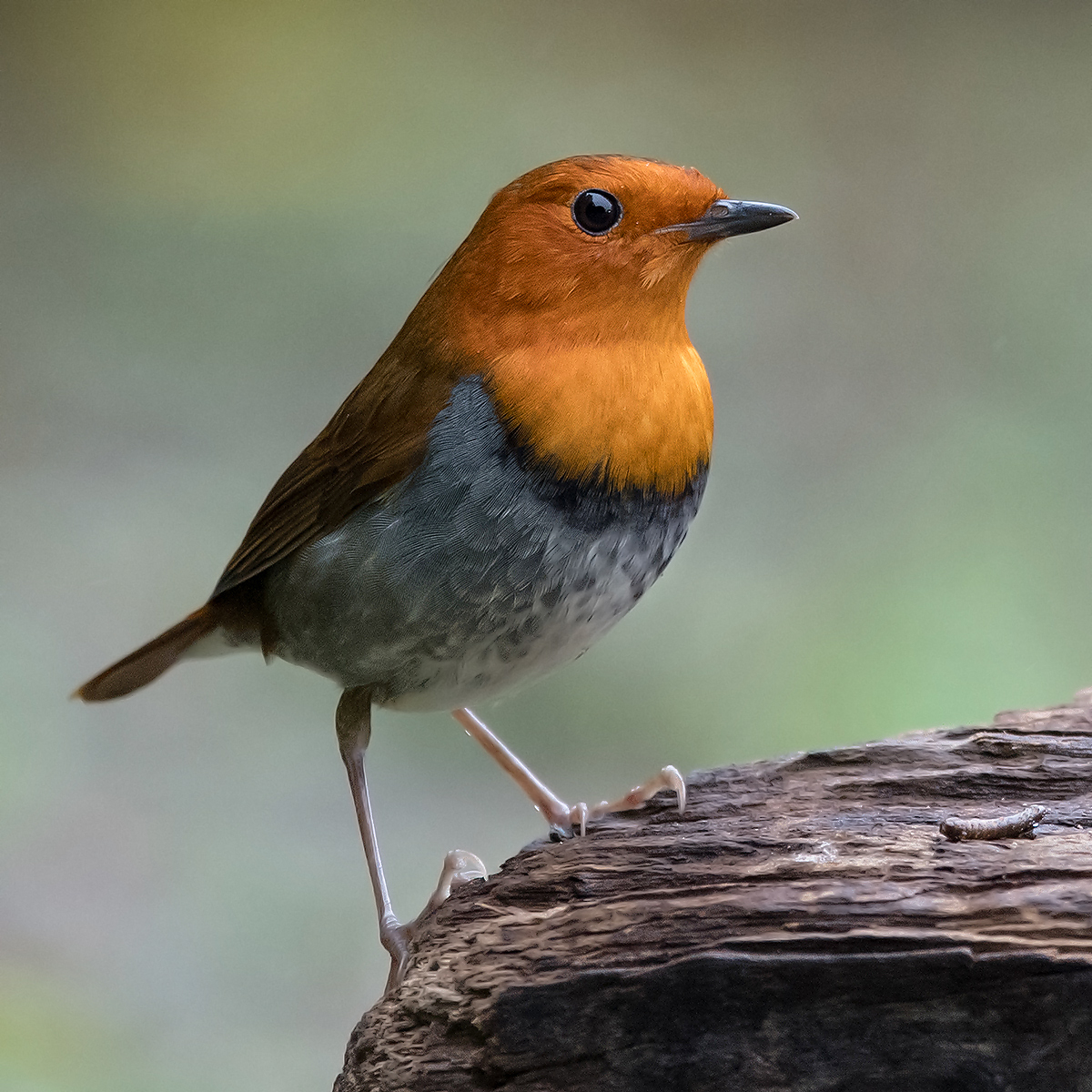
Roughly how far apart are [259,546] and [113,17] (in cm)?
285

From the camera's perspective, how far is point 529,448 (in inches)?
101

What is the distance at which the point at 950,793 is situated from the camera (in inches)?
107

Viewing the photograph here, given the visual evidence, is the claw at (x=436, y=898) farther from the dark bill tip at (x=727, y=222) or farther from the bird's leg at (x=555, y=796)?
the dark bill tip at (x=727, y=222)

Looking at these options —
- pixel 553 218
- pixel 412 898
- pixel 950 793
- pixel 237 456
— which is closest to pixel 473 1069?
pixel 950 793

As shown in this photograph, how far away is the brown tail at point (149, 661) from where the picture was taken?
10.4 feet

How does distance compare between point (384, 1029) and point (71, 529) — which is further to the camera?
point (71, 529)

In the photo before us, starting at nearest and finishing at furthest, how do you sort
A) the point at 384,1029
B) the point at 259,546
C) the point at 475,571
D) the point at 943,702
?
the point at 384,1029
the point at 475,571
the point at 259,546
the point at 943,702

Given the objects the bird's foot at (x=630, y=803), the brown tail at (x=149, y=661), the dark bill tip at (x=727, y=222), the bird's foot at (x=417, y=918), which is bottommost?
the bird's foot at (x=417, y=918)

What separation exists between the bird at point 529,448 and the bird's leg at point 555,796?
0.14 ft

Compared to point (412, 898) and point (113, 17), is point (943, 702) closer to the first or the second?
point (412, 898)

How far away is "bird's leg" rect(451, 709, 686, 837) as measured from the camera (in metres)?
2.87

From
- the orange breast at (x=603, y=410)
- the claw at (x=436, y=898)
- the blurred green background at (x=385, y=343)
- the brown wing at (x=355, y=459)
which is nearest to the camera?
the orange breast at (x=603, y=410)

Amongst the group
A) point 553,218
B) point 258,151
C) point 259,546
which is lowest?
point 259,546

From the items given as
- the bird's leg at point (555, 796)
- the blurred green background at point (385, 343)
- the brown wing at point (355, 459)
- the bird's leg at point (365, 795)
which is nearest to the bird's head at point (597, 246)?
the brown wing at point (355, 459)
